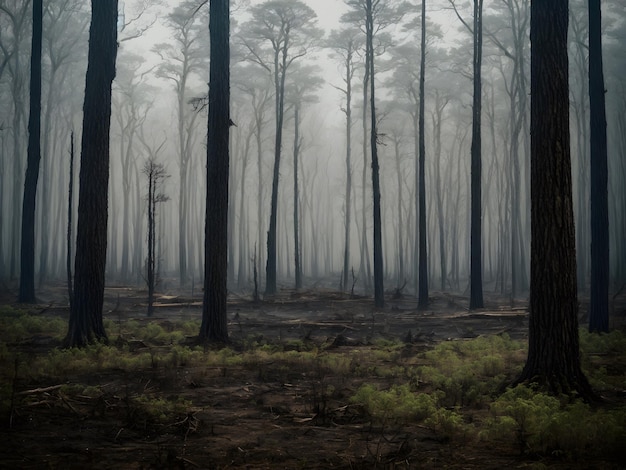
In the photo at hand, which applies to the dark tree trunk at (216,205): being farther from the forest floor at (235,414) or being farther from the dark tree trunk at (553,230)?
the dark tree trunk at (553,230)

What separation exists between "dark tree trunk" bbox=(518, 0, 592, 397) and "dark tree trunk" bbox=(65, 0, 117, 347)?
23.8ft

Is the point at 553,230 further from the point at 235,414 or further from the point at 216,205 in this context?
the point at 216,205

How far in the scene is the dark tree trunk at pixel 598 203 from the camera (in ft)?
36.6

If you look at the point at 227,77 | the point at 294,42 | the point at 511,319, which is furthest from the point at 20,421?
the point at 294,42

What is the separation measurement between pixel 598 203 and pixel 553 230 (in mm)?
6109

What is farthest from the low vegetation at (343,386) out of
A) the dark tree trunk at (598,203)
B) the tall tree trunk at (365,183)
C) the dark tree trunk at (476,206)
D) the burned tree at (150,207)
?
the tall tree trunk at (365,183)

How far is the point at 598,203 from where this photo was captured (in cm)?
1120

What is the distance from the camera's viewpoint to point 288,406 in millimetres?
5820

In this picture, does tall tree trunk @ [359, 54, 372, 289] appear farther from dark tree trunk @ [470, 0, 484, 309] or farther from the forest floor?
the forest floor

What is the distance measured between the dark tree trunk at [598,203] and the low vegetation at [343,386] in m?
1.29

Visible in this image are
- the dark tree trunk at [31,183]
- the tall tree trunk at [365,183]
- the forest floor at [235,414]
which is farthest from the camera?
the tall tree trunk at [365,183]

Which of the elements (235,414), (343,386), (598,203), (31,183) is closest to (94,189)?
(235,414)

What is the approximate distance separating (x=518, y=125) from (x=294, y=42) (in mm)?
11092

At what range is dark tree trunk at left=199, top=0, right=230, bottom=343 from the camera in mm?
10195
